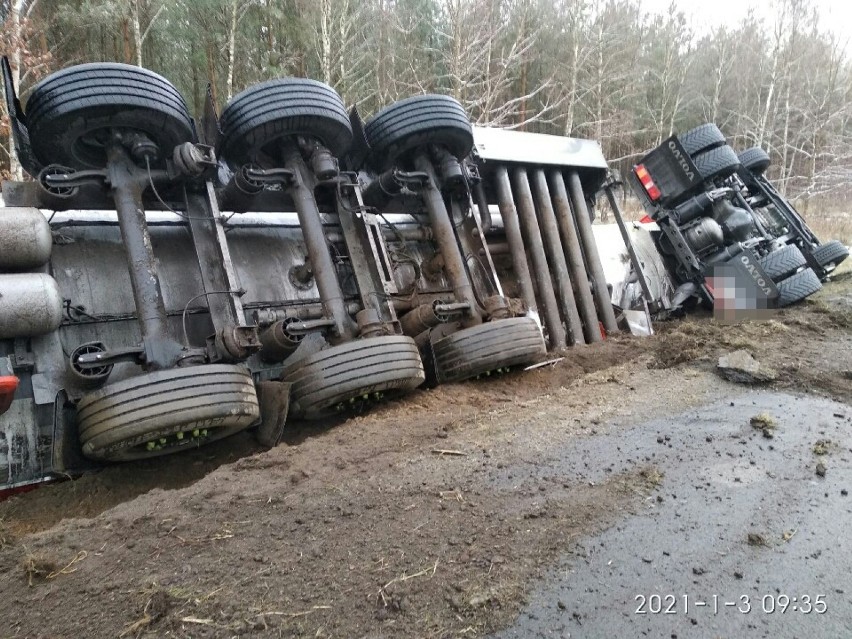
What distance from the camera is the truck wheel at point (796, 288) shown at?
5598mm

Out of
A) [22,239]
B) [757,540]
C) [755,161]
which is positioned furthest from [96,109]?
[755,161]

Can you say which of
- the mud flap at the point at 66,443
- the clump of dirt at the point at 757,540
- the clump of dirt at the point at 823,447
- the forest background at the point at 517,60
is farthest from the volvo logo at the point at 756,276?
the forest background at the point at 517,60

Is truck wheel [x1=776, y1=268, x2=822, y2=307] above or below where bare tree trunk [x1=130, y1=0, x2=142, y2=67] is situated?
below

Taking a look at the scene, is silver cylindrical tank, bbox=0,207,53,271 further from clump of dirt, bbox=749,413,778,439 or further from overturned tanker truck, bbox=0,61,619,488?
clump of dirt, bbox=749,413,778,439

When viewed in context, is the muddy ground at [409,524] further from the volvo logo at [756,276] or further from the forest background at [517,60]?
the forest background at [517,60]

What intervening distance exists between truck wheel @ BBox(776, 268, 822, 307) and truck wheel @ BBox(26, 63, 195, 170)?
565 centimetres

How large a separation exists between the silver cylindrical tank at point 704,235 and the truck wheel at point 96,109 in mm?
5418

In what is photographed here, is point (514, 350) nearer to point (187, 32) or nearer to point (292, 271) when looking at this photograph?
point (292, 271)

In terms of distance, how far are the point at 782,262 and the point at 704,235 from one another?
0.83 metres

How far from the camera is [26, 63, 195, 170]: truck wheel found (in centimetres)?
289

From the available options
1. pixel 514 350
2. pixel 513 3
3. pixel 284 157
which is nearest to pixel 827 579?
pixel 514 350

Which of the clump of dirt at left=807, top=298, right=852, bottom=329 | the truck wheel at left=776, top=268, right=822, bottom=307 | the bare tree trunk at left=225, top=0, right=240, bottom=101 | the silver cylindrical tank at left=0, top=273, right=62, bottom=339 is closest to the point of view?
the silver cylindrical tank at left=0, top=273, right=62, bottom=339

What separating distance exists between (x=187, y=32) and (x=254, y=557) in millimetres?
15825

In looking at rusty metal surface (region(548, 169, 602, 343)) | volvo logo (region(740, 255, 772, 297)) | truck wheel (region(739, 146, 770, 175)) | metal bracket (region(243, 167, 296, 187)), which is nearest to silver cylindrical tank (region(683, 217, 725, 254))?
volvo logo (region(740, 255, 772, 297))
